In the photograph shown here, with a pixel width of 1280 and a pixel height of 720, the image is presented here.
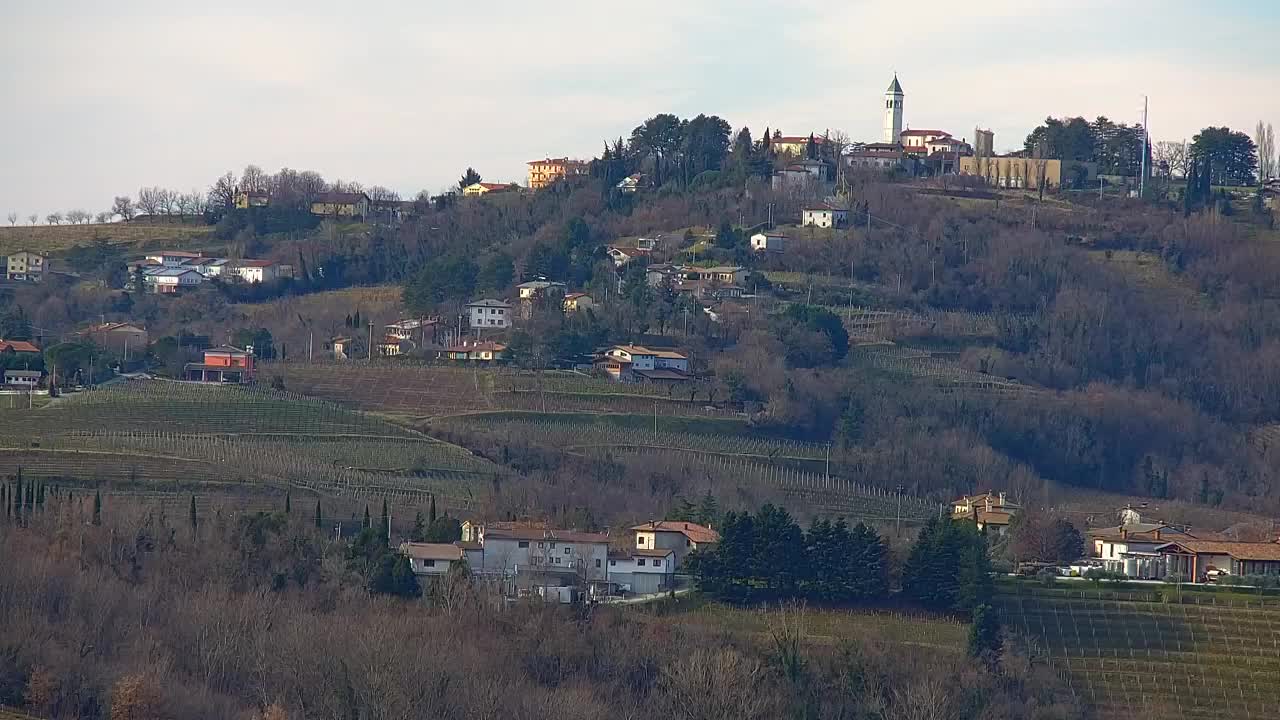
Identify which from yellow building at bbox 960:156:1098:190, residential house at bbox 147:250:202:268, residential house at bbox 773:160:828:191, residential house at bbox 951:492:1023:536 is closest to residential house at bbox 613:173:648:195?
residential house at bbox 773:160:828:191

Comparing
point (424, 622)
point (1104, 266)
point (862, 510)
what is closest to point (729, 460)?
point (862, 510)

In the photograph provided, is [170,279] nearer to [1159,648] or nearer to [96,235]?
[96,235]

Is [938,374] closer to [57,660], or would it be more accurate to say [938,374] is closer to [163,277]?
[163,277]

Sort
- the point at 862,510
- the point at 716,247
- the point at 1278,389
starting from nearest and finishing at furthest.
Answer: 1. the point at 862,510
2. the point at 1278,389
3. the point at 716,247

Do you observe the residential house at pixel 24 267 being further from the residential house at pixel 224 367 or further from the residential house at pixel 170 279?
Answer: the residential house at pixel 224 367

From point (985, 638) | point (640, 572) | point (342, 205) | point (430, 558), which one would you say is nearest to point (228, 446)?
point (430, 558)
